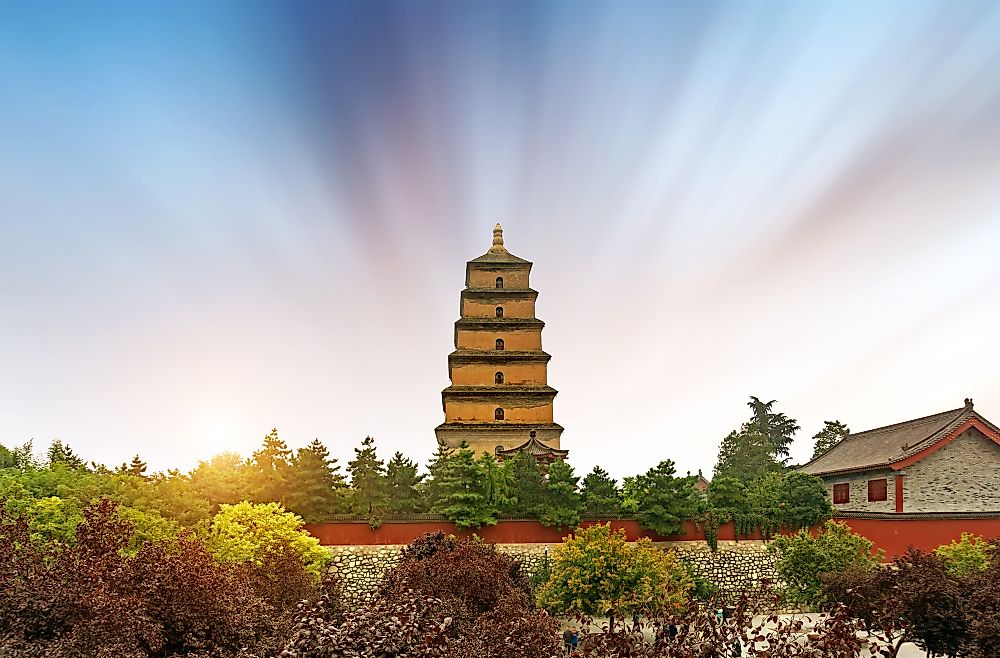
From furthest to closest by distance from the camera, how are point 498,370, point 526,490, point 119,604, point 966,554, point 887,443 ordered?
point 498,370 < point 887,443 < point 526,490 < point 966,554 < point 119,604

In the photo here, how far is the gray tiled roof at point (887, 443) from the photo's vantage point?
2514 centimetres

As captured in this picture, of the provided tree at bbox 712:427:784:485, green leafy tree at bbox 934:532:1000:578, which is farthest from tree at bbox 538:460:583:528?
tree at bbox 712:427:784:485

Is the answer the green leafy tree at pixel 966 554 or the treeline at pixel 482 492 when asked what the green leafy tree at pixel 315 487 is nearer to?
the treeline at pixel 482 492

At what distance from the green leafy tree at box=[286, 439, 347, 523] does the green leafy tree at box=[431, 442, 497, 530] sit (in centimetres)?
323

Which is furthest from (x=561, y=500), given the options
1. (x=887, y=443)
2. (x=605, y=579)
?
(x=887, y=443)

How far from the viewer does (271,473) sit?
24203 mm

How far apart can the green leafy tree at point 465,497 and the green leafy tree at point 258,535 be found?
4158mm

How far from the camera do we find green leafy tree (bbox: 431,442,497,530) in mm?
24578

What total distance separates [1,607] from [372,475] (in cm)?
1896

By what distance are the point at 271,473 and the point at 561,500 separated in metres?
9.24

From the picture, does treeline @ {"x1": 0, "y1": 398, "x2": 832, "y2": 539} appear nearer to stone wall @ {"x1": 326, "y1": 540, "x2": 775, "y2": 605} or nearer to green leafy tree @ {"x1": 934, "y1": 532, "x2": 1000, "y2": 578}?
stone wall @ {"x1": 326, "y1": 540, "x2": 775, "y2": 605}

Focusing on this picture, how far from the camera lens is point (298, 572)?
56.3ft

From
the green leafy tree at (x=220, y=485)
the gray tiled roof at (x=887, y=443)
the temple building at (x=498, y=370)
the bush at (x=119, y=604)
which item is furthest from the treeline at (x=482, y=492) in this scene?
the bush at (x=119, y=604)

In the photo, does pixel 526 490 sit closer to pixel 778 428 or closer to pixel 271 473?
pixel 271 473
